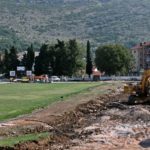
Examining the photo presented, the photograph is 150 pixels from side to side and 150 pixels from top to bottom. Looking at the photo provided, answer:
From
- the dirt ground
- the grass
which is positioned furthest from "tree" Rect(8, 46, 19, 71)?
the grass

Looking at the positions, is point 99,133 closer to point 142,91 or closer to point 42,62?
point 142,91

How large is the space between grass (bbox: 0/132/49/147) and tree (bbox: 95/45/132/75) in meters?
141

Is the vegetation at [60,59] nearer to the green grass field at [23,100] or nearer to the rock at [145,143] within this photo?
the green grass field at [23,100]

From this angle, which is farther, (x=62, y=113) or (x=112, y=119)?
(x=62, y=113)

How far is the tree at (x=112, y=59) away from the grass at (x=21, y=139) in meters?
141

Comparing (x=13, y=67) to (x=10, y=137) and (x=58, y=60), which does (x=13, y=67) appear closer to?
(x=58, y=60)

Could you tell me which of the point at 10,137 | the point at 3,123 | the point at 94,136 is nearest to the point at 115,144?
the point at 94,136

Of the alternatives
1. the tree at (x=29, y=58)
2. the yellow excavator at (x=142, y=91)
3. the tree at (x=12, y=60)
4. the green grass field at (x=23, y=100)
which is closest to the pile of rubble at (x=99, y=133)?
the green grass field at (x=23, y=100)

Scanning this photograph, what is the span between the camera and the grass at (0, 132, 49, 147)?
21.0 m

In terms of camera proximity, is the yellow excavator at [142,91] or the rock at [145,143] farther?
the yellow excavator at [142,91]

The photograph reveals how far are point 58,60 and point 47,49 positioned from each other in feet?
22.5

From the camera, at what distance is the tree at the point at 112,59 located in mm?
165375

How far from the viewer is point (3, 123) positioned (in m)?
27.4

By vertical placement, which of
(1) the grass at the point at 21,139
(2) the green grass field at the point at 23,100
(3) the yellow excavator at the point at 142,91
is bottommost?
(1) the grass at the point at 21,139
